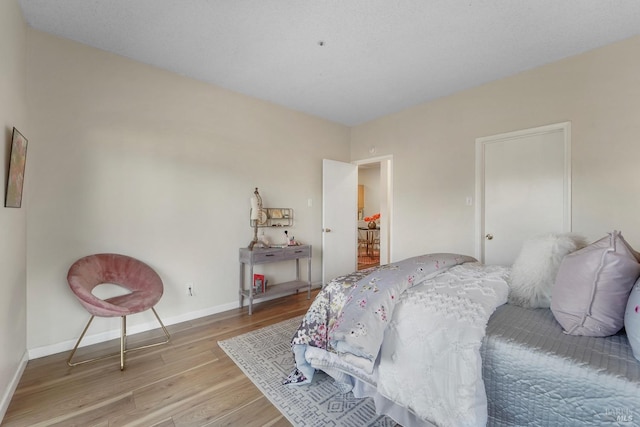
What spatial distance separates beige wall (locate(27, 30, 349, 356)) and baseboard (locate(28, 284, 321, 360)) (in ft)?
0.04

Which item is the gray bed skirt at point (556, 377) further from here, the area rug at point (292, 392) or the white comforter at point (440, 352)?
the area rug at point (292, 392)

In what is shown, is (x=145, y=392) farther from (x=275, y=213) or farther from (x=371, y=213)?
(x=371, y=213)

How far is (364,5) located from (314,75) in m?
1.06

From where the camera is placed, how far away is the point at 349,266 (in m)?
4.45

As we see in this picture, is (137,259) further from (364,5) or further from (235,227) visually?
(364,5)

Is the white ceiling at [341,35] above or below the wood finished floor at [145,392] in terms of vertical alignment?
above

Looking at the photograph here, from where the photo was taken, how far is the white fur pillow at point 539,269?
1.49 metres

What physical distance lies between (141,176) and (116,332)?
146 cm

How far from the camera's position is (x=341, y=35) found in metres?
2.19

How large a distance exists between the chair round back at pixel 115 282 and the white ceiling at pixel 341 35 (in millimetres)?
1872

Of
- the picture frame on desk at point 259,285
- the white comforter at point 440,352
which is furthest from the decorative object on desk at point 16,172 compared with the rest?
the white comforter at point 440,352

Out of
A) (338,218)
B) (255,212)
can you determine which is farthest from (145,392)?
(338,218)

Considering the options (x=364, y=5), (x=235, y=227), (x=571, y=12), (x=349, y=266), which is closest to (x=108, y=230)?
(x=235, y=227)

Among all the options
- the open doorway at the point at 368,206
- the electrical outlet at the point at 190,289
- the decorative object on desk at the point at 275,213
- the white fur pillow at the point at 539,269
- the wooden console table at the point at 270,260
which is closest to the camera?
the white fur pillow at the point at 539,269
